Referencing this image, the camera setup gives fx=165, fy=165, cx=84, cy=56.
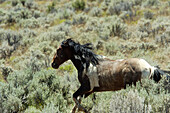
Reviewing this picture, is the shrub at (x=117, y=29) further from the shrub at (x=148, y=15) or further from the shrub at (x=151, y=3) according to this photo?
the shrub at (x=151, y=3)

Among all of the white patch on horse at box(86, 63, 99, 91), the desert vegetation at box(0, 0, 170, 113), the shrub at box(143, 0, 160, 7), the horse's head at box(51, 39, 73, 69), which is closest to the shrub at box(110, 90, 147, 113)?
the desert vegetation at box(0, 0, 170, 113)

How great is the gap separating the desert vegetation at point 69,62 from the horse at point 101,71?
0.25 m

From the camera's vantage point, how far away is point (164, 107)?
2.60m

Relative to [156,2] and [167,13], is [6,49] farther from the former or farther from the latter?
[156,2]

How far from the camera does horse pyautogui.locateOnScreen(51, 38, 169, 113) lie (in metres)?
3.46

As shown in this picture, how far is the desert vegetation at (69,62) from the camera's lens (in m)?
3.03

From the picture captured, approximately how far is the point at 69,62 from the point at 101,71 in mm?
4454

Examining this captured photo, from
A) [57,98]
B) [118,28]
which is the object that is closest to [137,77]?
[57,98]

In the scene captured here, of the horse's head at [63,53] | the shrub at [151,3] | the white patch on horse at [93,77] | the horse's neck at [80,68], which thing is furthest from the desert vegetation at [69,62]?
the horse's head at [63,53]

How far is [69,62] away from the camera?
833cm

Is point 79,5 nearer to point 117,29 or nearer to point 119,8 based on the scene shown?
point 119,8

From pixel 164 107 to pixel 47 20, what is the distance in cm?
1568

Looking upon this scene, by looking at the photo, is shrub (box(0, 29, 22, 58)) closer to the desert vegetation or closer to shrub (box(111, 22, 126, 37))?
the desert vegetation

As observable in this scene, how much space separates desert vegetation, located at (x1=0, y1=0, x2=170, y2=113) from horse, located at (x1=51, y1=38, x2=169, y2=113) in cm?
25
